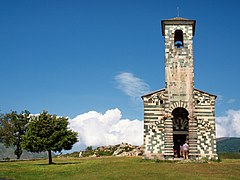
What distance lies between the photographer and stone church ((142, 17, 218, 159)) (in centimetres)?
3297

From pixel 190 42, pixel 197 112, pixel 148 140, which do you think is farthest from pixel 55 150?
pixel 190 42

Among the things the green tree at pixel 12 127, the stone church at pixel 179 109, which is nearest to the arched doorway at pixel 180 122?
the stone church at pixel 179 109

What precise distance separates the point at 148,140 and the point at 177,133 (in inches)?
132

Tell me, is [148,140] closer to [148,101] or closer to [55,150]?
[148,101]

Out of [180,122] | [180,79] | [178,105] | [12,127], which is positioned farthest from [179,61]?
[12,127]

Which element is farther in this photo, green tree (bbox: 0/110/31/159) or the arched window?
green tree (bbox: 0/110/31/159)

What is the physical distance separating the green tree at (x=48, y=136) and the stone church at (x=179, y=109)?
10137mm

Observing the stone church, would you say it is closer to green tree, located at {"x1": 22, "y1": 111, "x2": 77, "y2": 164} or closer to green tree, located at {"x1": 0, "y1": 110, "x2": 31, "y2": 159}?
green tree, located at {"x1": 22, "y1": 111, "x2": 77, "y2": 164}

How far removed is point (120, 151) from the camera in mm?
60531

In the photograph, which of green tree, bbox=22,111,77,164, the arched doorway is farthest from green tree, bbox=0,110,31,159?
the arched doorway

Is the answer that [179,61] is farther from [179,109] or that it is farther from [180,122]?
[180,122]

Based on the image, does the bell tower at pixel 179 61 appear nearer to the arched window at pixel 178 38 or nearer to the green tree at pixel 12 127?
the arched window at pixel 178 38

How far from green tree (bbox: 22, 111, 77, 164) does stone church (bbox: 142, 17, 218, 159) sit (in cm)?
1014

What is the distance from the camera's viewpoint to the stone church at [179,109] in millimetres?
32969
